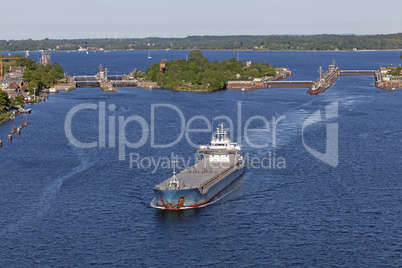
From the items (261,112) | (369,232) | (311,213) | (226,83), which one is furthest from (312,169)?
(226,83)

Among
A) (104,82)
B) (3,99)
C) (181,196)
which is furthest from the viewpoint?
(104,82)

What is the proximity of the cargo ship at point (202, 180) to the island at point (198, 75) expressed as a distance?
8435 cm

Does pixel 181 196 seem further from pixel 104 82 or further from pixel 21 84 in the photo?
pixel 104 82

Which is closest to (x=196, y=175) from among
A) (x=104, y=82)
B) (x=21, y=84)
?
(x=21, y=84)

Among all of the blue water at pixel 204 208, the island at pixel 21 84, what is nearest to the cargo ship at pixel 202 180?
the blue water at pixel 204 208

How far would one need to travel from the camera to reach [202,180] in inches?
2130

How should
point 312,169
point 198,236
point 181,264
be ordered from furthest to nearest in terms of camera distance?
1. point 312,169
2. point 198,236
3. point 181,264

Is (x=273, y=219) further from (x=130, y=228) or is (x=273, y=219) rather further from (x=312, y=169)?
(x=312, y=169)

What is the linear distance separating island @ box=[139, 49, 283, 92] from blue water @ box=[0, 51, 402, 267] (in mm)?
61304

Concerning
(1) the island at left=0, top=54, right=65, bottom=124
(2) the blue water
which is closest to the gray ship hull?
(2) the blue water

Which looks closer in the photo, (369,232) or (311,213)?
(369,232)

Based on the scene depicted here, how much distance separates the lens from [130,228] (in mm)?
45812

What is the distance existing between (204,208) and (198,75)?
10549 centimetres

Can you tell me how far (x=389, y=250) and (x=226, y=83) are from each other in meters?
119
